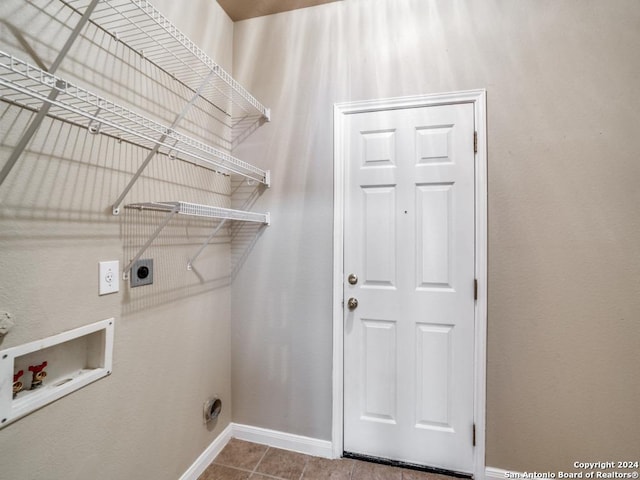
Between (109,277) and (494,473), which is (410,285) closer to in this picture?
(494,473)

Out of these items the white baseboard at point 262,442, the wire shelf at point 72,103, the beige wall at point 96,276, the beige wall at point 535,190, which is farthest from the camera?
the white baseboard at point 262,442

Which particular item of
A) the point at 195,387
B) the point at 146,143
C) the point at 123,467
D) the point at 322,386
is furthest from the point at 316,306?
the point at 146,143

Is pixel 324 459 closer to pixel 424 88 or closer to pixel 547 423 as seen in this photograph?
pixel 547 423

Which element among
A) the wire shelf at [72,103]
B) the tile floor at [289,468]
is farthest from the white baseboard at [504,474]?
the wire shelf at [72,103]

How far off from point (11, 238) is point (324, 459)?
184cm

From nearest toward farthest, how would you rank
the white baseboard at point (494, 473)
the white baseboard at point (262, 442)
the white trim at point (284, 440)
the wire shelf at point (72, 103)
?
the wire shelf at point (72, 103)
the white baseboard at point (494, 473)
the white baseboard at point (262, 442)
the white trim at point (284, 440)

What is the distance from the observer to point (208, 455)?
1.69m

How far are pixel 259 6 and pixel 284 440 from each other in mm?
2712

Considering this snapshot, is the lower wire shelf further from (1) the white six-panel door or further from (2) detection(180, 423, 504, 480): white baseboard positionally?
(2) detection(180, 423, 504, 480): white baseboard

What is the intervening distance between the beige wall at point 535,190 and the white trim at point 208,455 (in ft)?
1.53

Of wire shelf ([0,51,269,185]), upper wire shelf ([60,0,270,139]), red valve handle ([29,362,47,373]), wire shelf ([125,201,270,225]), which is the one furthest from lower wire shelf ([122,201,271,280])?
upper wire shelf ([60,0,270,139])

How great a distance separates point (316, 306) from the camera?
1.81m

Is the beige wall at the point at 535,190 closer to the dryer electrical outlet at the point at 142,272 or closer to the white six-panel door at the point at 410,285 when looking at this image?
the white six-panel door at the point at 410,285

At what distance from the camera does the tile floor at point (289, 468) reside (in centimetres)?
161
